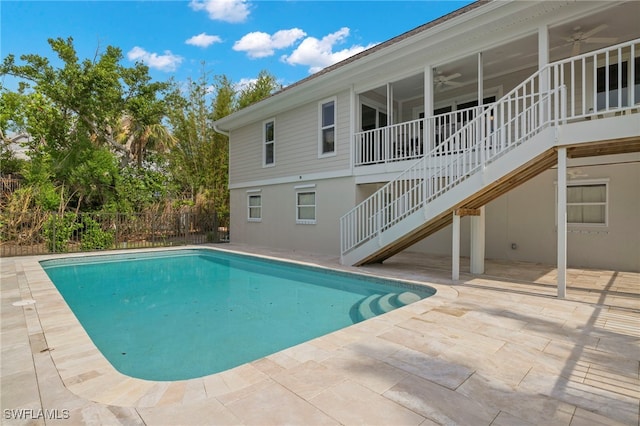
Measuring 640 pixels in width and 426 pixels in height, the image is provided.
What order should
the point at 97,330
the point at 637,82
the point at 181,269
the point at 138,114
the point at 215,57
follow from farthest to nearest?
Answer: the point at 215,57 → the point at 138,114 → the point at 181,269 → the point at 637,82 → the point at 97,330

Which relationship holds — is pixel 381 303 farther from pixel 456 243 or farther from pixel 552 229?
pixel 552 229

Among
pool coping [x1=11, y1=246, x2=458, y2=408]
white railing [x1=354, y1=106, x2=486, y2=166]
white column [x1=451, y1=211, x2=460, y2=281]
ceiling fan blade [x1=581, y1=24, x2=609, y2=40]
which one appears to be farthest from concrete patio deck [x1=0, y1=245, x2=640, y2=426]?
ceiling fan blade [x1=581, y1=24, x2=609, y2=40]

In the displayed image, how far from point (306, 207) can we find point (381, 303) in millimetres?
5912

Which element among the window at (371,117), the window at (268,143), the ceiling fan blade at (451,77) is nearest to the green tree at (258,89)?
the window at (268,143)

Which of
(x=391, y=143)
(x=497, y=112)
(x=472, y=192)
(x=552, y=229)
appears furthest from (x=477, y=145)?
(x=552, y=229)

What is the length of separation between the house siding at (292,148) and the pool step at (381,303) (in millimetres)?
4699

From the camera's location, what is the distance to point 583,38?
6.80 m

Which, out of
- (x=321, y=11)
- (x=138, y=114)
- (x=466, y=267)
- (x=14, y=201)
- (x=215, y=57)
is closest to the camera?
(x=466, y=267)

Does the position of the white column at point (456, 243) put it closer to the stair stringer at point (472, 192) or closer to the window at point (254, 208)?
the stair stringer at point (472, 192)

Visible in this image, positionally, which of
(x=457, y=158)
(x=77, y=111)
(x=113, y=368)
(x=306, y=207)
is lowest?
(x=113, y=368)

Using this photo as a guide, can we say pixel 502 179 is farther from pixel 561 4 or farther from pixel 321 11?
pixel 321 11

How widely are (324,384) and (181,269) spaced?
753 centimetres

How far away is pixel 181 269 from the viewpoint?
899 centimetres

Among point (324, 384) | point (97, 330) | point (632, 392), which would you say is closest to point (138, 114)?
point (97, 330)
